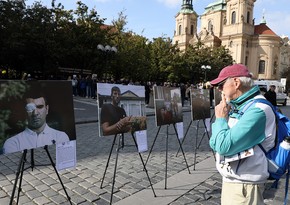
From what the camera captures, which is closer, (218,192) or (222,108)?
(222,108)

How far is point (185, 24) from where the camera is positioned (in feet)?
300

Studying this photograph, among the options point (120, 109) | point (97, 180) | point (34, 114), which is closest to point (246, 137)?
point (34, 114)

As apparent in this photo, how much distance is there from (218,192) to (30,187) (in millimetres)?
3094

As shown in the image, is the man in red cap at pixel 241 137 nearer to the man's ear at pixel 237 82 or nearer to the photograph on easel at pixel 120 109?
the man's ear at pixel 237 82

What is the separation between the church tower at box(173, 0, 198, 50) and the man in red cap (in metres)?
90.2

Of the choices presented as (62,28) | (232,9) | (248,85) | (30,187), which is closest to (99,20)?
(62,28)

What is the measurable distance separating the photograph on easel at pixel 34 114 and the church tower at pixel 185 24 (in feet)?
294

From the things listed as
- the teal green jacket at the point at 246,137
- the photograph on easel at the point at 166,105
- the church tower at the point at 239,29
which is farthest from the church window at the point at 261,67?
the teal green jacket at the point at 246,137

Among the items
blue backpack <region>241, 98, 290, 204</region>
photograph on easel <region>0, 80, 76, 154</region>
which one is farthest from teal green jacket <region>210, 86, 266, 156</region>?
photograph on easel <region>0, 80, 76, 154</region>

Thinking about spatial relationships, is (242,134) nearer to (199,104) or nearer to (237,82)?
(237,82)

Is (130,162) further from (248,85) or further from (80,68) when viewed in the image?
(80,68)

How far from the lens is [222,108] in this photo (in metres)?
2.24

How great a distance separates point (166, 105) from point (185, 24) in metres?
91.0

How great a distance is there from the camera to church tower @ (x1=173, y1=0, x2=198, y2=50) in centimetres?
9106
